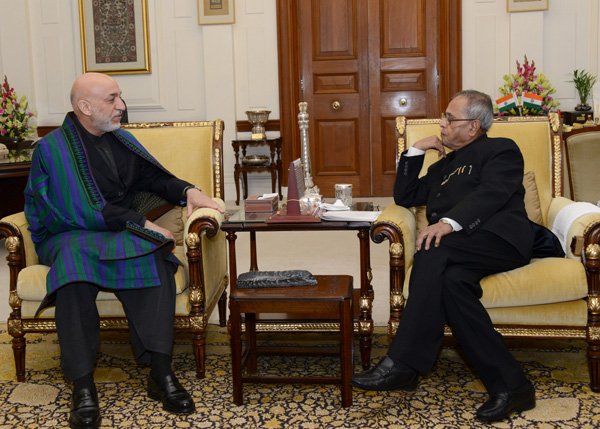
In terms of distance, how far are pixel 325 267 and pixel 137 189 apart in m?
1.77

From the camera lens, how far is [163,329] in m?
2.69

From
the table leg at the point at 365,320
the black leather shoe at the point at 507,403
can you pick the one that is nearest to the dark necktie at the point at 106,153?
the table leg at the point at 365,320

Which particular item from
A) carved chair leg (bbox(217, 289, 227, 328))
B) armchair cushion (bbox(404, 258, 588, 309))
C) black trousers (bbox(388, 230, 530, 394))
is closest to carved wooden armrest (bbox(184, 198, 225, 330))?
carved chair leg (bbox(217, 289, 227, 328))

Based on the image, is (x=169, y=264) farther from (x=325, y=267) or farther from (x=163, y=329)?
(x=325, y=267)

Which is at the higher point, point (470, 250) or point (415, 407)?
point (470, 250)

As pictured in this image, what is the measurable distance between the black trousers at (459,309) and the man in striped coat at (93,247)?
0.86 metres

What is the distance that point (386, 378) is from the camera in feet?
8.30

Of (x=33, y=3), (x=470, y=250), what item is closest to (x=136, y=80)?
(x=33, y=3)

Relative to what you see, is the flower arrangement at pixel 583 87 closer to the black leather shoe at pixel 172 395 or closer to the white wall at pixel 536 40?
the white wall at pixel 536 40

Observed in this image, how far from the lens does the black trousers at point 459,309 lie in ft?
8.12

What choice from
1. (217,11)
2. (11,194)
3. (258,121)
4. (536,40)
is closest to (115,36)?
(217,11)

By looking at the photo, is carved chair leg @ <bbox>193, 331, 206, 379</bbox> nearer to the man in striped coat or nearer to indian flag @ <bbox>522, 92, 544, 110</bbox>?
the man in striped coat

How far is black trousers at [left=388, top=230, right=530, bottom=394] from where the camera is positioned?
247 cm

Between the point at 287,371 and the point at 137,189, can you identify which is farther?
the point at 137,189
